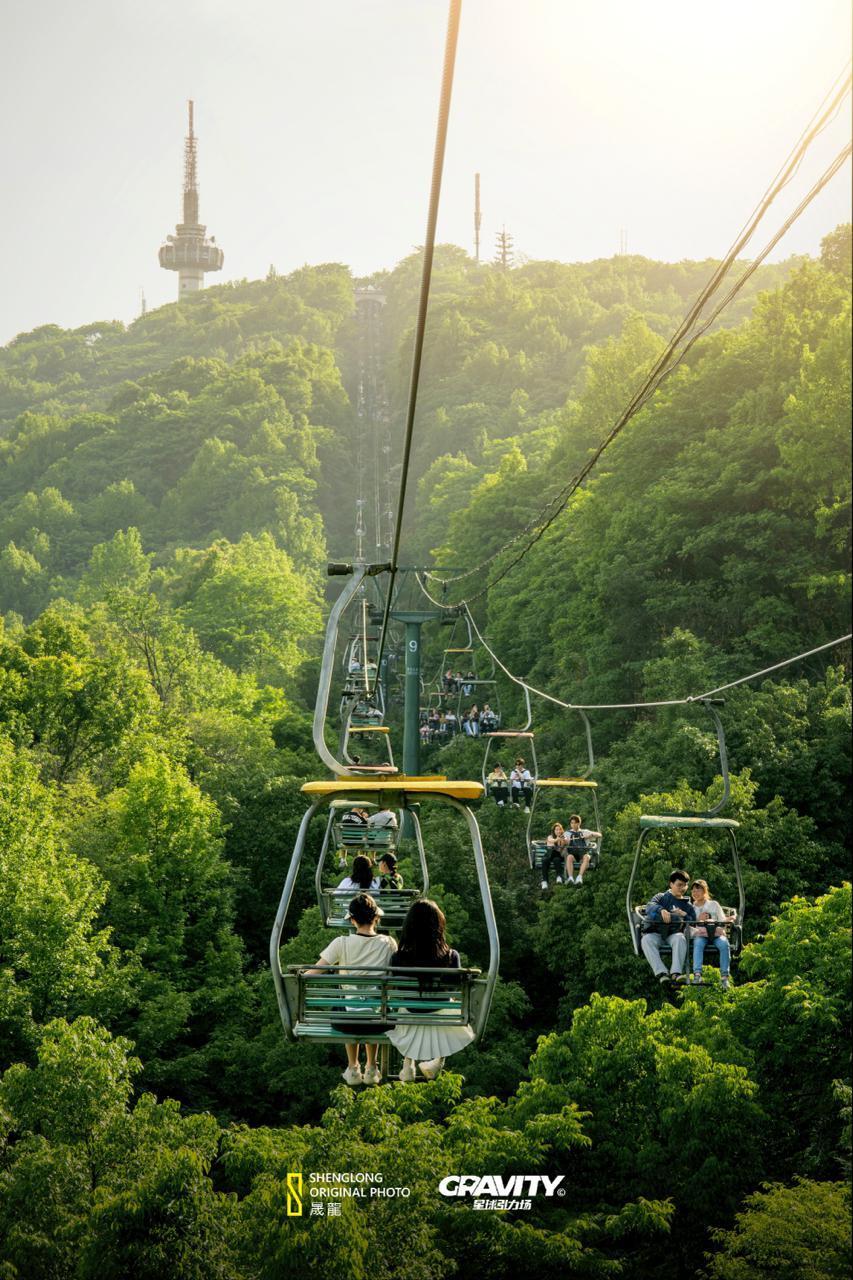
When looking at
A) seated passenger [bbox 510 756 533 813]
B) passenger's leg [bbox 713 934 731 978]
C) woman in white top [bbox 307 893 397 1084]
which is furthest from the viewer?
seated passenger [bbox 510 756 533 813]

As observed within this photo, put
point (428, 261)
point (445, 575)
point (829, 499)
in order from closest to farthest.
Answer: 1. point (428, 261)
2. point (829, 499)
3. point (445, 575)

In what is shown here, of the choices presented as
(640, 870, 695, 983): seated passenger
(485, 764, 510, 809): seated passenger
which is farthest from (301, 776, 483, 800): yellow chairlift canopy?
(485, 764, 510, 809): seated passenger

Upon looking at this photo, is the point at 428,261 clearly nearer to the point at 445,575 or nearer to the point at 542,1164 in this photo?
the point at 542,1164

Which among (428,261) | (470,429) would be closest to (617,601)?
(428,261)

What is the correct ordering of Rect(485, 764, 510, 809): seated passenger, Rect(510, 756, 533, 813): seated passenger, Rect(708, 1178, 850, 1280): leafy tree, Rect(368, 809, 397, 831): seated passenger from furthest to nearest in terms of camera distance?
Rect(485, 764, 510, 809): seated passenger
Rect(510, 756, 533, 813): seated passenger
Rect(708, 1178, 850, 1280): leafy tree
Rect(368, 809, 397, 831): seated passenger

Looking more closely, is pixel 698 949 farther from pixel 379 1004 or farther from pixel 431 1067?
pixel 379 1004

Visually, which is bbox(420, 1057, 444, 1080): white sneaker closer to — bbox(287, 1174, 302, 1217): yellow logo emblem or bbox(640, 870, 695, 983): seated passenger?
bbox(640, 870, 695, 983): seated passenger
